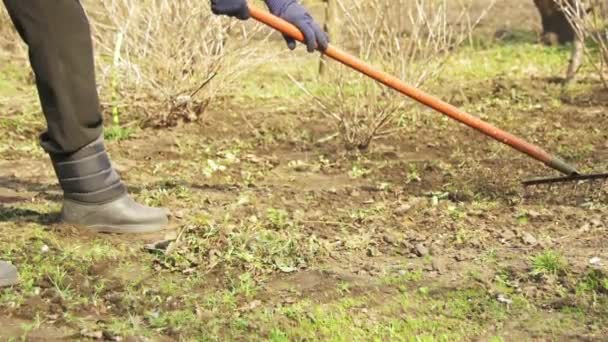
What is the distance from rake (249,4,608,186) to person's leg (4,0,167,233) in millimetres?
727

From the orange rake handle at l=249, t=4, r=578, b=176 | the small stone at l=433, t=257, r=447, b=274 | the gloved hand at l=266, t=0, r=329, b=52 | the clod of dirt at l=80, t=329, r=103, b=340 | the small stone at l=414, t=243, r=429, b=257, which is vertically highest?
the gloved hand at l=266, t=0, r=329, b=52

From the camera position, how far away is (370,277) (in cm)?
345

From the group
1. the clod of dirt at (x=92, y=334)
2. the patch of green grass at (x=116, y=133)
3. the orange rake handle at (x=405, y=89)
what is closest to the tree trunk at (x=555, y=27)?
the patch of green grass at (x=116, y=133)

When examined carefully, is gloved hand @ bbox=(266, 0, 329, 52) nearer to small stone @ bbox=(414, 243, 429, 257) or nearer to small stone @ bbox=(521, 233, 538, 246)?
small stone @ bbox=(414, 243, 429, 257)

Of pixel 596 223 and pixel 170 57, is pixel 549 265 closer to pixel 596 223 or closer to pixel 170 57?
pixel 596 223

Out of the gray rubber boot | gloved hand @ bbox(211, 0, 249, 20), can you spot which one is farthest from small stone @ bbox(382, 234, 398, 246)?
the gray rubber boot

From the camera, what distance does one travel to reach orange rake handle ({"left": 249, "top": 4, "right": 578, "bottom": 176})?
3.92 metres

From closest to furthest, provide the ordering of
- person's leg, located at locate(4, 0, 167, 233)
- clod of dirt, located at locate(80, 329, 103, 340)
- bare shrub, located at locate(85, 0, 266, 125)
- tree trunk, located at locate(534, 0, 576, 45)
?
clod of dirt, located at locate(80, 329, 103, 340)
person's leg, located at locate(4, 0, 167, 233)
bare shrub, located at locate(85, 0, 266, 125)
tree trunk, located at locate(534, 0, 576, 45)

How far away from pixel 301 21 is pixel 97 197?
1.11 meters

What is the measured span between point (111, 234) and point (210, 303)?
91 centimetres

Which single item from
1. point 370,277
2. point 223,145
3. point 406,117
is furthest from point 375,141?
point 370,277

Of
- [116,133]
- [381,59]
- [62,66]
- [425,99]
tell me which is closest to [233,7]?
[62,66]

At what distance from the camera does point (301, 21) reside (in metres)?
3.97

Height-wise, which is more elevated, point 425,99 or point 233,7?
point 233,7
